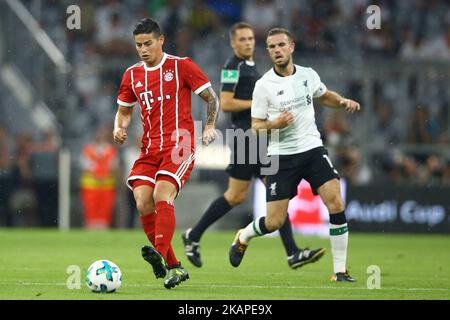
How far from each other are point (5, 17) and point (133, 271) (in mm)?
11674

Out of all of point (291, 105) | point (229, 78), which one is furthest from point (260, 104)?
point (229, 78)

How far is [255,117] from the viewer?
418 inches

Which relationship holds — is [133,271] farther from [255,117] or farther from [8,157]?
[8,157]

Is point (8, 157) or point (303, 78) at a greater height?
point (303, 78)

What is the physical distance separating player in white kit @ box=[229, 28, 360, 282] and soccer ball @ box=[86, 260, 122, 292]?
2125 mm

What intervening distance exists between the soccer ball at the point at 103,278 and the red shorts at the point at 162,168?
1.03 meters

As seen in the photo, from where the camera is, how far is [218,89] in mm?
19906

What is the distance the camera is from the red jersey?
10.0 meters

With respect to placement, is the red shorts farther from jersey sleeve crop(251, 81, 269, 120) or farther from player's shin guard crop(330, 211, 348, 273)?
player's shin guard crop(330, 211, 348, 273)

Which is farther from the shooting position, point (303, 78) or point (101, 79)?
point (101, 79)

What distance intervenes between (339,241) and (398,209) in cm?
950

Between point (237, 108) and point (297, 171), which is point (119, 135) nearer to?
point (297, 171)

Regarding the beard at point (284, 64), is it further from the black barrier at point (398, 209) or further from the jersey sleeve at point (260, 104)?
the black barrier at point (398, 209)
